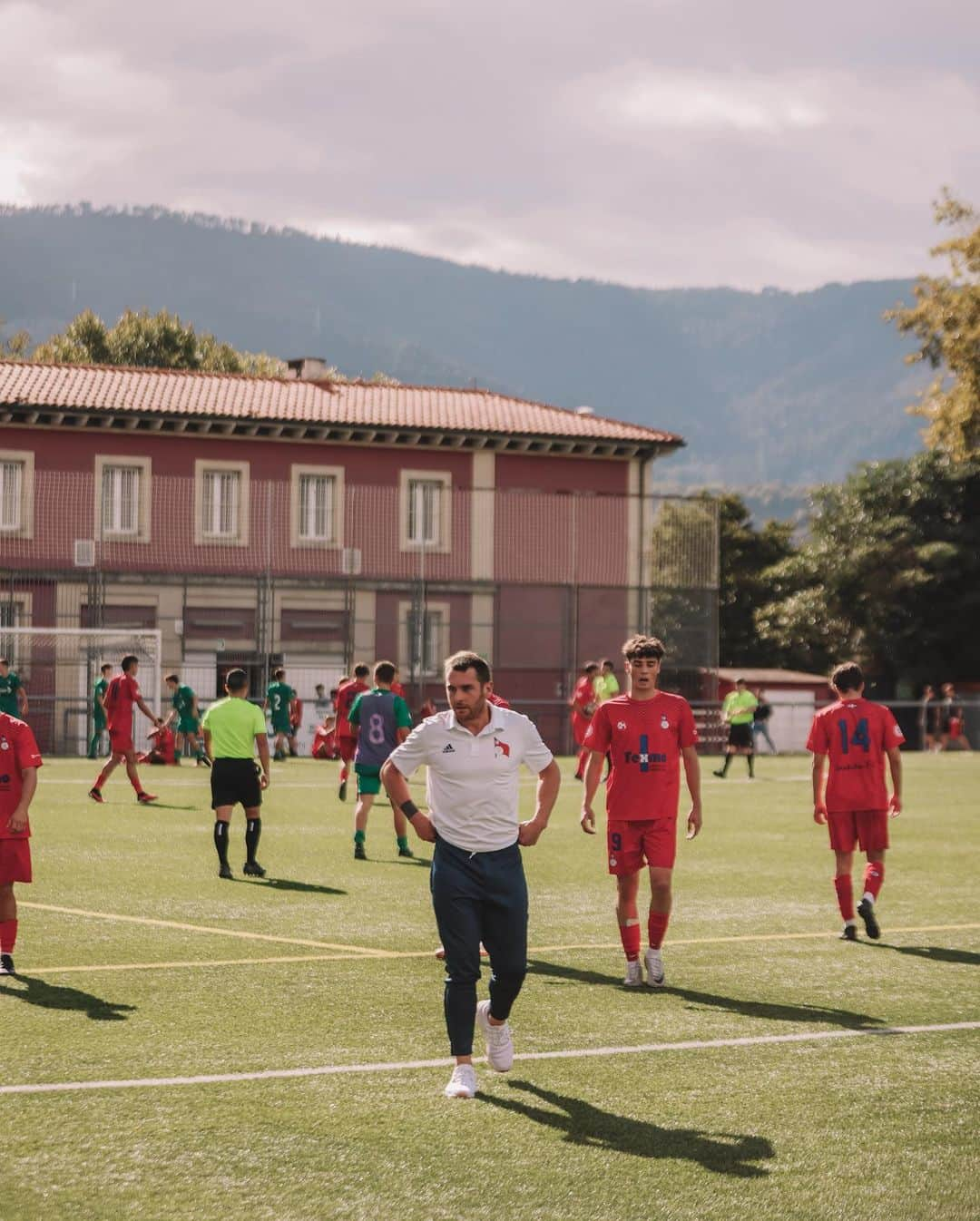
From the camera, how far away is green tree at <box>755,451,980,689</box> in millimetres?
58906

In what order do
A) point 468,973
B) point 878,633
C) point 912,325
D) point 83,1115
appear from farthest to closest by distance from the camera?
point 878,633, point 912,325, point 468,973, point 83,1115

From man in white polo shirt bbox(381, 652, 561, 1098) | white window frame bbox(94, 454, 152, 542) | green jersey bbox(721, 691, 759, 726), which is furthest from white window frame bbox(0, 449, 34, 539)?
man in white polo shirt bbox(381, 652, 561, 1098)

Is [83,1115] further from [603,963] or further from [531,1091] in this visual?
[603,963]

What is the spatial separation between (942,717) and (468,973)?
46.0m

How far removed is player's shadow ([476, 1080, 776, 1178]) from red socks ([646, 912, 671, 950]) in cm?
293

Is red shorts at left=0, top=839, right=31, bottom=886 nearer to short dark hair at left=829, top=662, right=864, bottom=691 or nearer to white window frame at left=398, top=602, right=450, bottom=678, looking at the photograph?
short dark hair at left=829, top=662, right=864, bottom=691

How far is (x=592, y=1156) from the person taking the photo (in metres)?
6.63

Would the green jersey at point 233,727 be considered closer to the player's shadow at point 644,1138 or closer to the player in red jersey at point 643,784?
the player in red jersey at point 643,784

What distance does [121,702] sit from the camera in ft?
81.2

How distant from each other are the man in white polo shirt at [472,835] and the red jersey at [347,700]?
13434 mm

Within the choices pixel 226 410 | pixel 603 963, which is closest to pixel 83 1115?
pixel 603 963

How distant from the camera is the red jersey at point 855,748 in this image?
12.2m

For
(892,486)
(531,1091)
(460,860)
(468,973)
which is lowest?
(531,1091)

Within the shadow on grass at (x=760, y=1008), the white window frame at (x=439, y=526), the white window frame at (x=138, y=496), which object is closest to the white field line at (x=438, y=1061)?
the shadow on grass at (x=760, y=1008)
